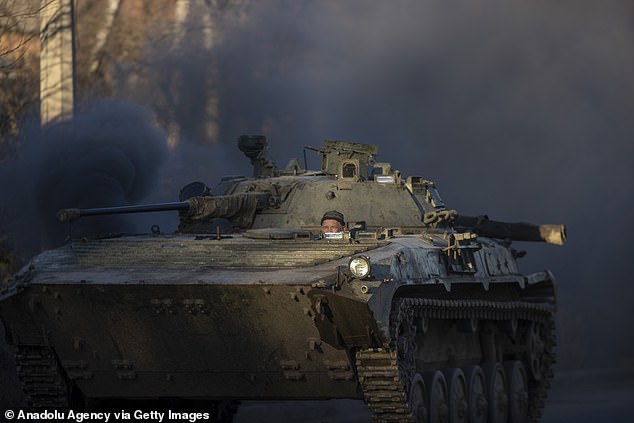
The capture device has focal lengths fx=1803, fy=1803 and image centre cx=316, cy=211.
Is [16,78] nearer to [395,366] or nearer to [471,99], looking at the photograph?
[395,366]

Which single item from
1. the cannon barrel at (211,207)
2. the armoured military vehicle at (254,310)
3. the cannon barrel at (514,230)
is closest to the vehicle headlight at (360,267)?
the armoured military vehicle at (254,310)

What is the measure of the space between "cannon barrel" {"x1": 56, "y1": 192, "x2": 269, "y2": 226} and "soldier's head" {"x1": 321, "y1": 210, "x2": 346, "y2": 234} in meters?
1.18

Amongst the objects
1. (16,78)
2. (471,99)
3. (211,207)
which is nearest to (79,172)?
(16,78)

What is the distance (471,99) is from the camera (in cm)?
3322

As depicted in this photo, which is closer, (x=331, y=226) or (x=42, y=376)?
(x=42, y=376)

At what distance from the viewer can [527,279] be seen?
856 inches

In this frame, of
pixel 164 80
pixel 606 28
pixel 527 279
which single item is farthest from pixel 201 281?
pixel 606 28

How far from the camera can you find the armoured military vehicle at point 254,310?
16.8m

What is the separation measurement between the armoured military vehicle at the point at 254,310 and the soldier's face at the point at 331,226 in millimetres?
128

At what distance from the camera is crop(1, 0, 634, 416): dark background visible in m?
32.2

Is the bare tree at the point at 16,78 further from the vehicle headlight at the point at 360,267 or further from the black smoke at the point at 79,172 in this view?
the vehicle headlight at the point at 360,267

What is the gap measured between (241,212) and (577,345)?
10094mm

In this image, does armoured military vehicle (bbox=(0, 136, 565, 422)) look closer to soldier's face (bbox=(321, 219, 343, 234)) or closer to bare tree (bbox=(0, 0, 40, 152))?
soldier's face (bbox=(321, 219, 343, 234))

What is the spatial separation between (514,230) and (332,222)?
3974mm
